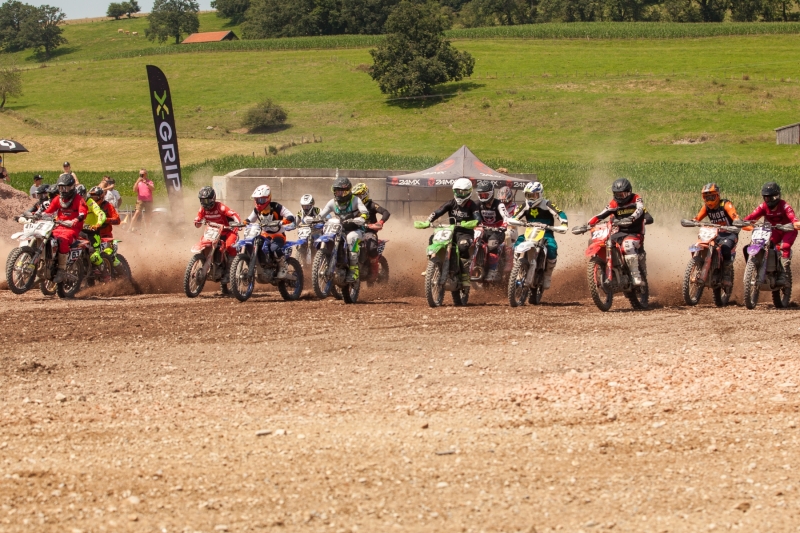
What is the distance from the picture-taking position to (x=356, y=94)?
84375mm

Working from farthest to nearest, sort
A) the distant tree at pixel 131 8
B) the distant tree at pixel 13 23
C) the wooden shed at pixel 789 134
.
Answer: the distant tree at pixel 131 8, the distant tree at pixel 13 23, the wooden shed at pixel 789 134

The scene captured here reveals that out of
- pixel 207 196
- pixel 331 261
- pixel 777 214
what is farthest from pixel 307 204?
pixel 777 214

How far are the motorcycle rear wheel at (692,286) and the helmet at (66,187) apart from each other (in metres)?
9.01

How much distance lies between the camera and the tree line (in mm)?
106438

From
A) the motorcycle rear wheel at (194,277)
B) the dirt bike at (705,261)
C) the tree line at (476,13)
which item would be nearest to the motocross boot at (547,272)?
the dirt bike at (705,261)

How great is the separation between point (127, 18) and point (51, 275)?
504 feet

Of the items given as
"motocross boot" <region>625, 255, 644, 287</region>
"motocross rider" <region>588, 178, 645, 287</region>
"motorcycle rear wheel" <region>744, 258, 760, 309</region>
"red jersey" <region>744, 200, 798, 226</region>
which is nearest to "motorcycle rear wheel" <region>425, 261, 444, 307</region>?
"motocross rider" <region>588, 178, 645, 287</region>

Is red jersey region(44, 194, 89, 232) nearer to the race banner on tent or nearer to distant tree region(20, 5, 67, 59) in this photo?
the race banner on tent

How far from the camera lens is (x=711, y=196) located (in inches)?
579

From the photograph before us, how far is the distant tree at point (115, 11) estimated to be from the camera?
16038 centimetres

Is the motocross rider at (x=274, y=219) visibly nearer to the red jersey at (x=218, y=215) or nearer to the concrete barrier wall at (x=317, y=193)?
the red jersey at (x=218, y=215)

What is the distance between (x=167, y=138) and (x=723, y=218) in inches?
504

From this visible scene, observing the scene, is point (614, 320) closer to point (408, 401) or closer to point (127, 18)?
point (408, 401)

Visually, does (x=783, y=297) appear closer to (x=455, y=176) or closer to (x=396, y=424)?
(x=396, y=424)
